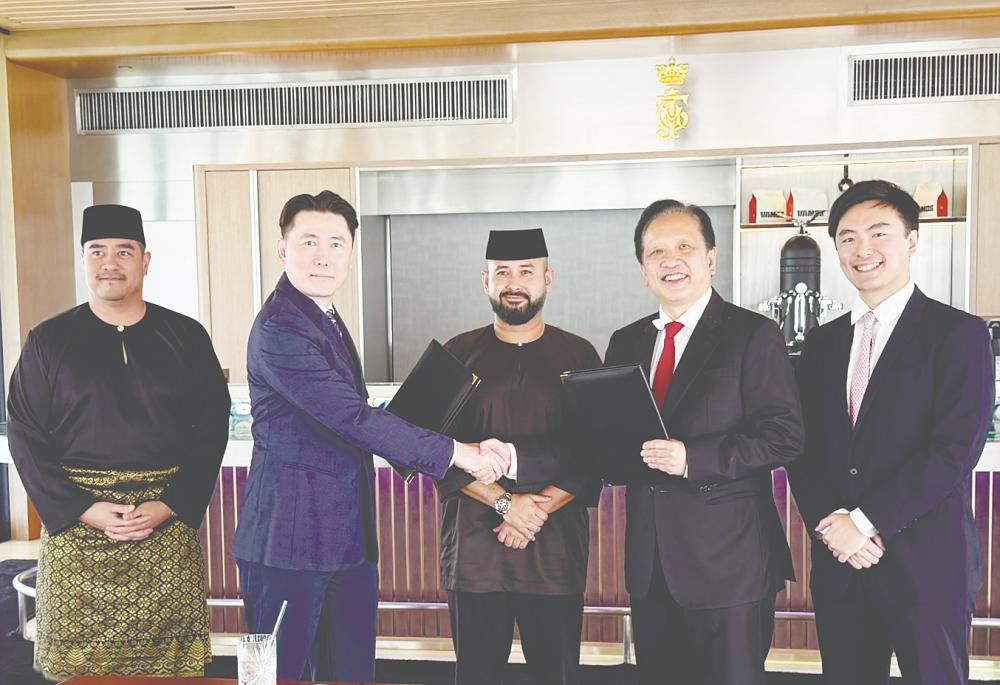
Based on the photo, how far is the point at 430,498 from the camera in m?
3.53

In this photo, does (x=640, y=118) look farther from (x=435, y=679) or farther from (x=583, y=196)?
(x=435, y=679)

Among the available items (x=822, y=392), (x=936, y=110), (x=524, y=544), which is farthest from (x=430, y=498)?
(x=936, y=110)

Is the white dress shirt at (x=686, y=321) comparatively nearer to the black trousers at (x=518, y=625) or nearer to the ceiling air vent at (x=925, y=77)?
the black trousers at (x=518, y=625)

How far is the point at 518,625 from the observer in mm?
2525

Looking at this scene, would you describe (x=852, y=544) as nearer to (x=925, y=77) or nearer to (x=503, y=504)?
(x=503, y=504)

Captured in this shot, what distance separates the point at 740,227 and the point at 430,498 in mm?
3372

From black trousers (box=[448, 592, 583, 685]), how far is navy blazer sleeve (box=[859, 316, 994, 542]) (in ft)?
2.84

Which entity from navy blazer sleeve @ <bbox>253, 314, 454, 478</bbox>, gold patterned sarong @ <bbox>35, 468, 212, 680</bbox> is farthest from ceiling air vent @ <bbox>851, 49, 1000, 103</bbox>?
gold patterned sarong @ <bbox>35, 468, 212, 680</bbox>

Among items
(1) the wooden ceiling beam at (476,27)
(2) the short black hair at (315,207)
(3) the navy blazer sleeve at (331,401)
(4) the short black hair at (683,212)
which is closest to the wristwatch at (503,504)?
(3) the navy blazer sleeve at (331,401)

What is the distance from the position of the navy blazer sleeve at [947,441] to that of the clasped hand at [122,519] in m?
1.94

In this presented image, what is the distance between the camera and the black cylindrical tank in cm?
580

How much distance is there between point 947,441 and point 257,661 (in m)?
1.60

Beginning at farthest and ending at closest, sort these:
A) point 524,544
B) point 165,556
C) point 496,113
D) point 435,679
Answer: point 496,113, point 435,679, point 165,556, point 524,544

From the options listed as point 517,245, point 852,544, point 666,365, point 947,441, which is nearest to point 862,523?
point 852,544
